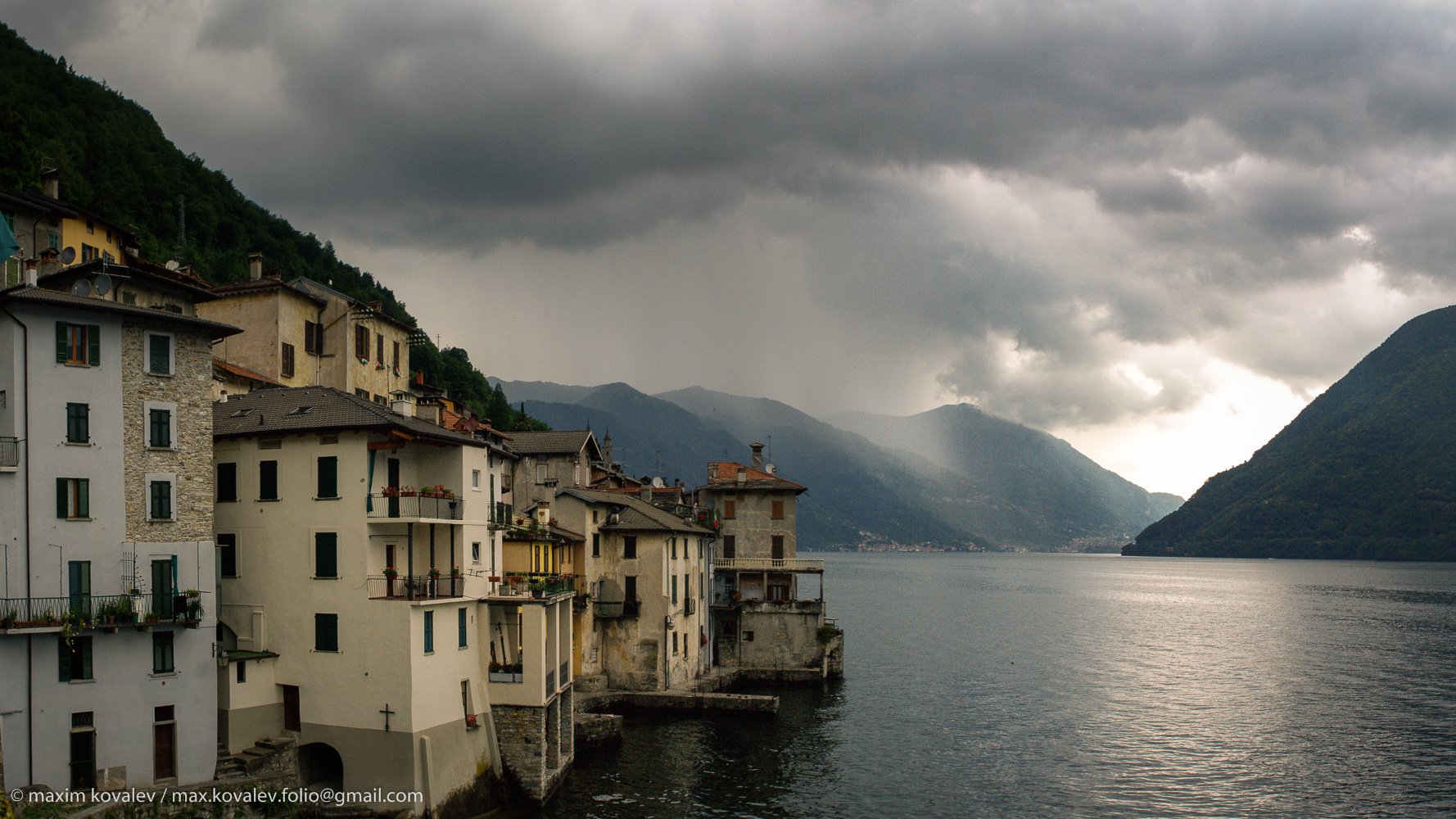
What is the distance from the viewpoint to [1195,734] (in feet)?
231

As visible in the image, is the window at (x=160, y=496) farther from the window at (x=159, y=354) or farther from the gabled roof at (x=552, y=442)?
the gabled roof at (x=552, y=442)

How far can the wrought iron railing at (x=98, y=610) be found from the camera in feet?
108

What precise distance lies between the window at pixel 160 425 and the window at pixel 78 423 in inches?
76.9

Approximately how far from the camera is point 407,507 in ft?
134

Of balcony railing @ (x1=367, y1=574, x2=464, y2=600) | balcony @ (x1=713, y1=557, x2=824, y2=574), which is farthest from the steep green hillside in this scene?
balcony railing @ (x1=367, y1=574, x2=464, y2=600)

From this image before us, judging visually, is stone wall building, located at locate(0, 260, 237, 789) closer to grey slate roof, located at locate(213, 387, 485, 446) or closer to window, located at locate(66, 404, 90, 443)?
window, located at locate(66, 404, 90, 443)

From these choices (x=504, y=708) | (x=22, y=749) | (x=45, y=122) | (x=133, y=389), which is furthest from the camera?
(x=45, y=122)

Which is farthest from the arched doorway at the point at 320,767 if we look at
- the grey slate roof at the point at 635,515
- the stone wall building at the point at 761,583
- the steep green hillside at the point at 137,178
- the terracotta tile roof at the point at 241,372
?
the steep green hillside at the point at 137,178

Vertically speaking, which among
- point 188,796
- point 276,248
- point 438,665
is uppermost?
point 276,248

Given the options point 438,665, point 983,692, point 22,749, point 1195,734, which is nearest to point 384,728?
point 438,665

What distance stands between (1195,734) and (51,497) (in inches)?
2647

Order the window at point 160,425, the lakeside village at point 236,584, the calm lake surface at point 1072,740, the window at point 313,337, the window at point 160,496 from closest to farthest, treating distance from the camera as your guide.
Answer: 1. the lakeside village at point 236,584
2. the window at point 160,496
3. the window at point 160,425
4. the calm lake surface at point 1072,740
5. the window at point 313,337

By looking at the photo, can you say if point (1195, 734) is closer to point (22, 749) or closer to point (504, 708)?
point (504, 708)

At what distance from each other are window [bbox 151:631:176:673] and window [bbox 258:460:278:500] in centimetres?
700
